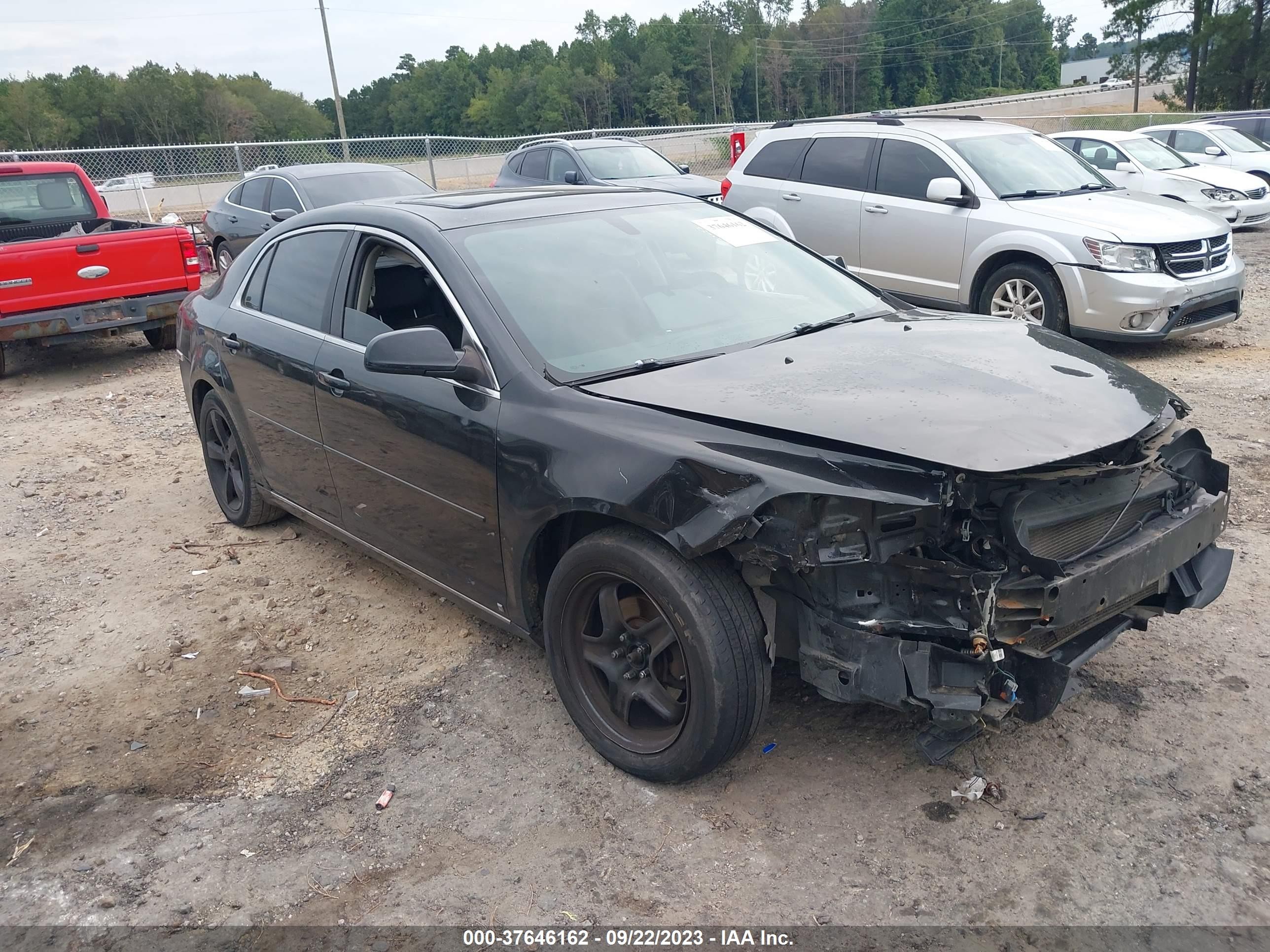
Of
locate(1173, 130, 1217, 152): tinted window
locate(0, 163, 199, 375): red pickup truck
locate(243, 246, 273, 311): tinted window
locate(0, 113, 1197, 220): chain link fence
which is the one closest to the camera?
locate(243, 246, 273, 311): tinted window

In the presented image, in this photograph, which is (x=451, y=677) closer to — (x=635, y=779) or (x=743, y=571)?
(x=635, y=779)

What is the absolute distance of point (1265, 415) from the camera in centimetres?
641

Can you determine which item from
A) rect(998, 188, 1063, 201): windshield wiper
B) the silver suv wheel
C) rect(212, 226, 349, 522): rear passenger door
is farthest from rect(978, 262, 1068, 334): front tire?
rect(212, 226, 349, 522): rear passenger door

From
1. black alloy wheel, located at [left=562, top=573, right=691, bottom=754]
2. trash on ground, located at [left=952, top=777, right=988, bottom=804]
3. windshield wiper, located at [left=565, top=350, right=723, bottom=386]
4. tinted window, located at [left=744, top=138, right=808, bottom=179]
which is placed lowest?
trash on ground, located at [left=952, top=777, right=988, bottom=804]

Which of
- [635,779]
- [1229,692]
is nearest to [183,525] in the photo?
[635,779]

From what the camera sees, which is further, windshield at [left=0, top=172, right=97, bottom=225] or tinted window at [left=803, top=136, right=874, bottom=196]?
windshield at [left=0, top=172, right=97, bottom=225]

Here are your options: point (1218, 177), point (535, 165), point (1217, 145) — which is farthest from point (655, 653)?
point (1217, 145)

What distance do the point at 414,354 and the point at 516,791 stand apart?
1491 millimetres

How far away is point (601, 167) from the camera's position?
13.7m

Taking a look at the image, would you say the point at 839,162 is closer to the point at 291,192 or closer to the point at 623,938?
the point at 291,192

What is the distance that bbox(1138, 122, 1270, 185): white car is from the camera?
56.7 feet

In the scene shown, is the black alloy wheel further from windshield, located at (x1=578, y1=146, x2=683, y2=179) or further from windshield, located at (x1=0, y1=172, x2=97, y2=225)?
windshield, located at (x1=578, y1=146, x2=683, y2=179)

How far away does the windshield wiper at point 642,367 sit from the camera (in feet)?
11.1

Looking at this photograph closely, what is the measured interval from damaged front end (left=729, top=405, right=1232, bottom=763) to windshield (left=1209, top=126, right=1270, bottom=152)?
59.8ft
